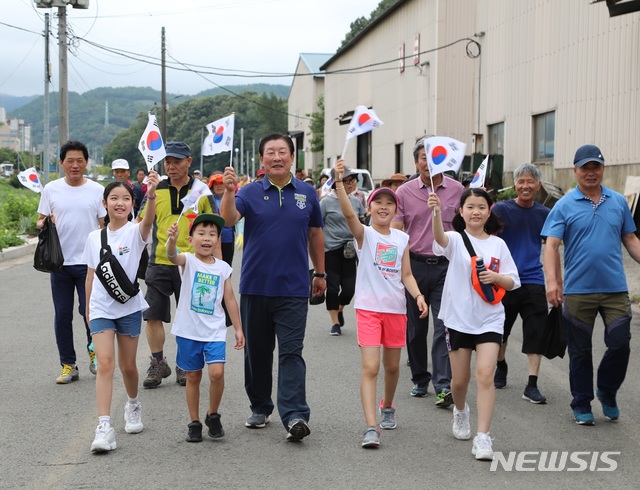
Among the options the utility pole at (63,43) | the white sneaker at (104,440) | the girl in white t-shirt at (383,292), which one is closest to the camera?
the white sneaker at (104,440)

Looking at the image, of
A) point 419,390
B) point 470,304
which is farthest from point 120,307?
point 419,390

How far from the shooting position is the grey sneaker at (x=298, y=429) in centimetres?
603

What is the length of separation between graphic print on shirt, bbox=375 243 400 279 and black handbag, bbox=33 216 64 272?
3026 mm

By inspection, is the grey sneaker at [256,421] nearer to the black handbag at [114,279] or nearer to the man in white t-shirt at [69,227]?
the black handbag at [114,279]

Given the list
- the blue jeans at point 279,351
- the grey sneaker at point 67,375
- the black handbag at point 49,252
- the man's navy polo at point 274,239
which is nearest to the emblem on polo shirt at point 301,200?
the man's navy polo at point 274,239

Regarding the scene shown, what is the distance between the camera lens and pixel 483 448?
5711 millimetres

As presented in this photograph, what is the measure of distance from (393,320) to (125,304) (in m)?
1.83

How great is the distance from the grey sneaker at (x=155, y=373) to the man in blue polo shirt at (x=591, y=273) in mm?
3330

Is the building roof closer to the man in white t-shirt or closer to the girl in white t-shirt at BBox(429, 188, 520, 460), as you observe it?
the man in white t-shirt

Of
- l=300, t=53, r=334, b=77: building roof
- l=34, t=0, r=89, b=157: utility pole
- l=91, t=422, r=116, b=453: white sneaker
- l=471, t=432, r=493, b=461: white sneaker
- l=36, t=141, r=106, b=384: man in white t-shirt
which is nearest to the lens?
l=471, t=432, r=493, b=461: white sneaker

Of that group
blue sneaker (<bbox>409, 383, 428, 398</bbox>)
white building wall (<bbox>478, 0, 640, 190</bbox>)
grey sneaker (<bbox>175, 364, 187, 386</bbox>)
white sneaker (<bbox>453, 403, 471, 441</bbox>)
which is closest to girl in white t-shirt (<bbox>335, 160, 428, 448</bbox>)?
white sneaker (<bbox>453, 403, 471, 441</bbox>)

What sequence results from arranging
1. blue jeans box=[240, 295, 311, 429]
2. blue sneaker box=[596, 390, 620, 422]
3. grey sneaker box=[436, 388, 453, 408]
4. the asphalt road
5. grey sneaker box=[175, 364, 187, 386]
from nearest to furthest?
the asphalt road, blue jeans box=[240, 295, 311, 429], blue sneaker box=[596, 390, 620, 422], grey sneaker box=[436, 388, 453, 408], grey sneaker box=[175, 364, 187, 386]

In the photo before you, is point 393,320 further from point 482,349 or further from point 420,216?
point 420,216

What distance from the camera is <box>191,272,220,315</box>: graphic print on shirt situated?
244 inches
